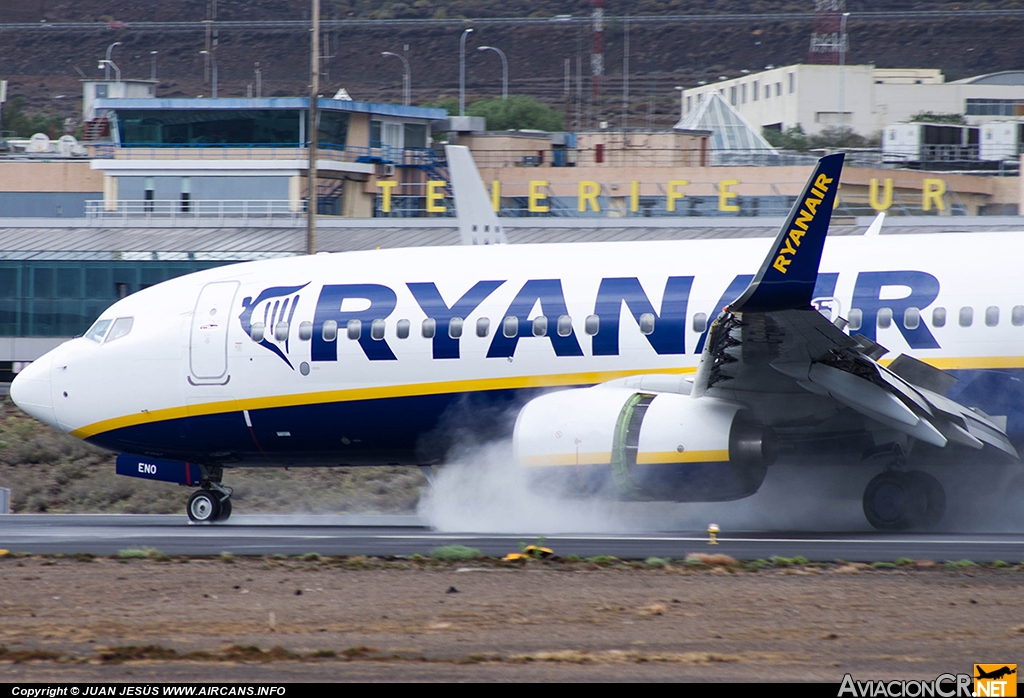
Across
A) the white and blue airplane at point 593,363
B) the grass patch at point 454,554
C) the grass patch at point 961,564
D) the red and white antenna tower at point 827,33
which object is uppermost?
the red and white antenna tower at point 827,33

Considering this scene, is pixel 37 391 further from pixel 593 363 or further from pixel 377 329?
pixel 593 363

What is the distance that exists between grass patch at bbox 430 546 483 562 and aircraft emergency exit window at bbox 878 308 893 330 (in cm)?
558

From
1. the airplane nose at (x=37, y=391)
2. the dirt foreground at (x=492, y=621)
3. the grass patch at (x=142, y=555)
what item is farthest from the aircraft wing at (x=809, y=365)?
the airplane nose at (x=37, y=391)

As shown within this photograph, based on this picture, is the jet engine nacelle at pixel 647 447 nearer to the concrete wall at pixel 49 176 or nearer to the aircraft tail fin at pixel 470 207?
the aircraft tail fin at pixel 470 207

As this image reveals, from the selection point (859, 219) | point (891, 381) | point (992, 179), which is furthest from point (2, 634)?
point (992, 179)

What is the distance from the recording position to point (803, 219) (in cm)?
1230

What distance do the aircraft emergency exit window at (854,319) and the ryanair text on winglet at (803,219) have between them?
2.63 metres

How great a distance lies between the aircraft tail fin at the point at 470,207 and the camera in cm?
1970

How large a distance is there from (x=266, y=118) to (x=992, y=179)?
32.9m

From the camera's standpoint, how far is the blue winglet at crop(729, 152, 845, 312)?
12242mm

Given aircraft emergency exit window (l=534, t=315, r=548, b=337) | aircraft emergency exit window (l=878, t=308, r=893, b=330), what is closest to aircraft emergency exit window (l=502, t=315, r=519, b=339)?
aircraft emergency exit window (l=534, t=315, r=548, b=337)

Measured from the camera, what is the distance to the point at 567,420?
14.5 m

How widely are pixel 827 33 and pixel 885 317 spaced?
114782mm

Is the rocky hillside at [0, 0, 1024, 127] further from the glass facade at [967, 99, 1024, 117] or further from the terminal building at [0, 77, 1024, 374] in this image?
the terminal building at [0, 77, 1024, 374]
